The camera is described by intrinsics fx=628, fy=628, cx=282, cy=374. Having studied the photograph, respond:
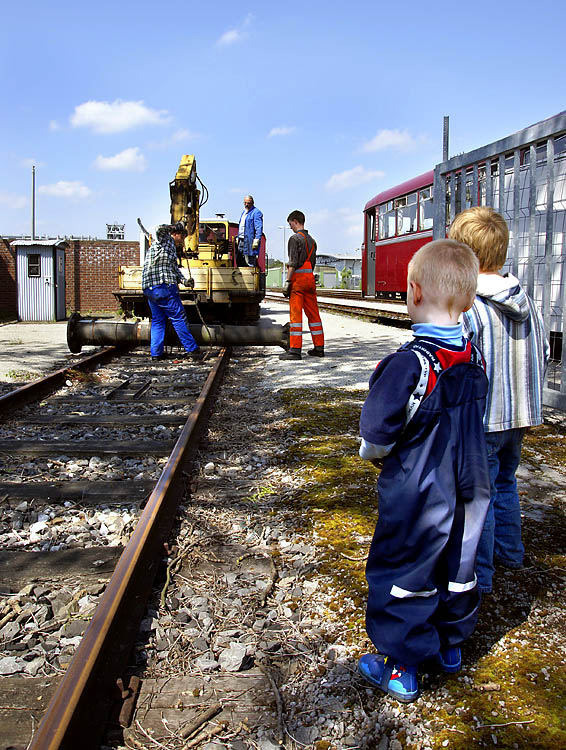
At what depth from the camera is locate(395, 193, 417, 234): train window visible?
15.9 m

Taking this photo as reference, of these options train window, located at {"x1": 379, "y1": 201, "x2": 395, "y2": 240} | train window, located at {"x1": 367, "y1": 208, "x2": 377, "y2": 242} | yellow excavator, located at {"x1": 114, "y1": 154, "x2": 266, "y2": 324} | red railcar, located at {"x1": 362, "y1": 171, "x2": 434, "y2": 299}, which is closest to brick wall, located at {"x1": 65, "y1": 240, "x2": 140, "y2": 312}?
train window, located at {"x1": 367, "y1": 208, "x2": 377, "y2": 242}

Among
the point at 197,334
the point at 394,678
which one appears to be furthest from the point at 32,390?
the point at 394,678

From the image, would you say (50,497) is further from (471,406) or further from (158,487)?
(471,406)

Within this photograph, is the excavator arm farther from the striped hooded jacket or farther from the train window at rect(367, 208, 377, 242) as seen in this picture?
the striped hooded jacket

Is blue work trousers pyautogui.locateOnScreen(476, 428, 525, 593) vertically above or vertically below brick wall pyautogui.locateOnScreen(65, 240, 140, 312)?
below

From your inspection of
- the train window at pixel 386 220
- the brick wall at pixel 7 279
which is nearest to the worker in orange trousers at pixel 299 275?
the train window at pixel 386 220

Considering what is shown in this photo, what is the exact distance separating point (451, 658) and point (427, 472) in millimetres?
653

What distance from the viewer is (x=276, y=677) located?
203 centimetres

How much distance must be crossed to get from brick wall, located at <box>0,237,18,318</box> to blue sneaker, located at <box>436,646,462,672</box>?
73.0 ft

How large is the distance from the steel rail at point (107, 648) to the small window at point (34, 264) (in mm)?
17310

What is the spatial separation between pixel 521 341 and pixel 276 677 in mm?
1534

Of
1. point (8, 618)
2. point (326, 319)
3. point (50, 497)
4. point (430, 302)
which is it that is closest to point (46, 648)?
point (8, 618)

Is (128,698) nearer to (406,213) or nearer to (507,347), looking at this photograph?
(507,347)

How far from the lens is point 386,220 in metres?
18.4
